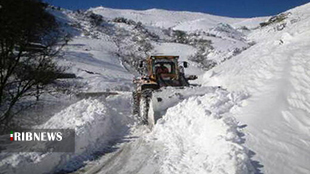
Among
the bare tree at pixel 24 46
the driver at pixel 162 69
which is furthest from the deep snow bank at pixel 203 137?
the bare tree at pixel 24 46

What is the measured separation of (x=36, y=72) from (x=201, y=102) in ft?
14.7

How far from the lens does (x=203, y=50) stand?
47.8 m

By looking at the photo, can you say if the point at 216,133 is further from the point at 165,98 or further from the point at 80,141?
the point at 80,141

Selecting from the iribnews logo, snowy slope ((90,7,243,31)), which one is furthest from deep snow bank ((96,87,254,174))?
snowy slope ((90,7,243,31))

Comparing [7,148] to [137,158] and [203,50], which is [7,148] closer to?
[137,158]

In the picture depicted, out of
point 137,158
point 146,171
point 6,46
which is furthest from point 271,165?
point 6,46

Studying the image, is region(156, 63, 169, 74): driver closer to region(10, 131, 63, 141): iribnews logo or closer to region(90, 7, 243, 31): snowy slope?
region(10, 131, 63, 141): iribnews logo

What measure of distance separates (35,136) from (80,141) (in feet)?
4.65

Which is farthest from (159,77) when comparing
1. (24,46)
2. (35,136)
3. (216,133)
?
(216,133)

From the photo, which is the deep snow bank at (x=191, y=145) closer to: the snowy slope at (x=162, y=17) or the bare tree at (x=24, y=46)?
the bare tree at (x=24, y=46)

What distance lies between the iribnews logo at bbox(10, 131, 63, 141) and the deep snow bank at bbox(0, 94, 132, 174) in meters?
0.44

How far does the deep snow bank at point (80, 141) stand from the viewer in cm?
539

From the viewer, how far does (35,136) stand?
736 centimetres

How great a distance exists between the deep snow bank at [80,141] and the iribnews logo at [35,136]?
1.44 ft
